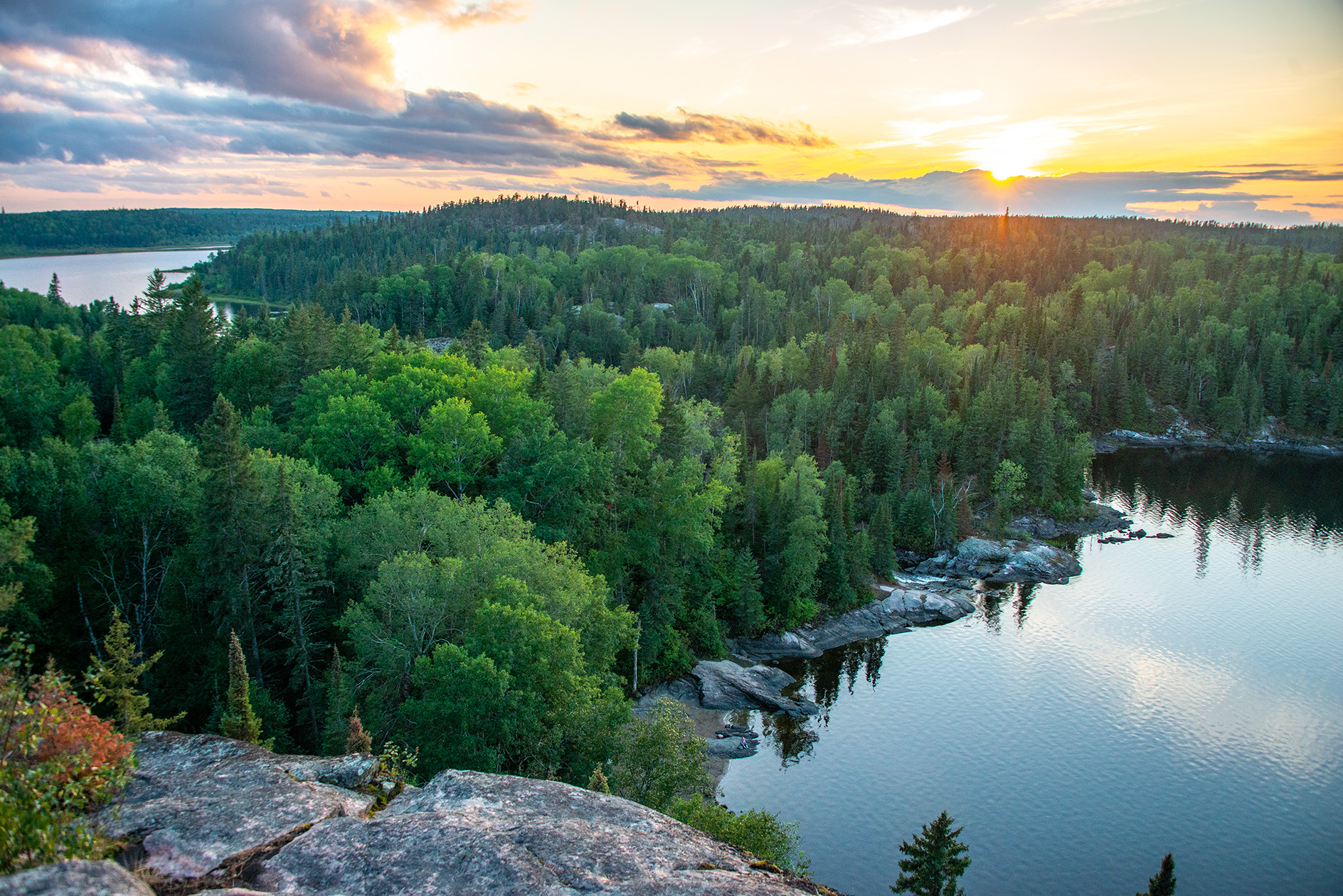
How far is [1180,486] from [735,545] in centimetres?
6748

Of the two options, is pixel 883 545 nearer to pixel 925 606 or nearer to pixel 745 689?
pixel 925 606

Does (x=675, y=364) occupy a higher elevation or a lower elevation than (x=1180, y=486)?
higher

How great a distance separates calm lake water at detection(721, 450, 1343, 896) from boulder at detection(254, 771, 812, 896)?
2246cm

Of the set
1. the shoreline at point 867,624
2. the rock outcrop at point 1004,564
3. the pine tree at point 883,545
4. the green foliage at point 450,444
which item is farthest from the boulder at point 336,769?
the rock outcrop at point 1004,564

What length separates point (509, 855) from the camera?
12.5m

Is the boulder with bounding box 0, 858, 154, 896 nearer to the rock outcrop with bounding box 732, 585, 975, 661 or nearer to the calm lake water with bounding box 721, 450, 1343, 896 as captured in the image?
the calm lake water with bounding box 721, 450, 1343, 896

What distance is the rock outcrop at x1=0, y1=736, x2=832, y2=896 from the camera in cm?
1196

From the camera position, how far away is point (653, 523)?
4916cm

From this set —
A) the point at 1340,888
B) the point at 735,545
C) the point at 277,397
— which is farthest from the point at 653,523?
the point at 1340,888

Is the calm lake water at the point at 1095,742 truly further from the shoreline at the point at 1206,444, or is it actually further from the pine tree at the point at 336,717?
the shoreline at the point at 1206,444

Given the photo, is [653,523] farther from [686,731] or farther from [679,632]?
[686,731]

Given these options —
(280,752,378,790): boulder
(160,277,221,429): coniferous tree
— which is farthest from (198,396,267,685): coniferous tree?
(160,277,221,429): coniferous tree

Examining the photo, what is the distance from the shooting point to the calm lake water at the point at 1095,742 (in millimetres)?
34531

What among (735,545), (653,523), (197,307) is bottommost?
(735,545)
